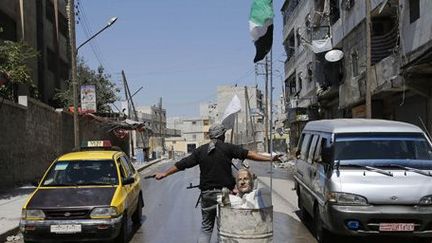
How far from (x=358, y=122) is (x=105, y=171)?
4604 millimetres

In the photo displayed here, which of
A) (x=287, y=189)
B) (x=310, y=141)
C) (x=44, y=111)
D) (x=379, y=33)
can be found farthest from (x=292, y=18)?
(x=310, y=141)

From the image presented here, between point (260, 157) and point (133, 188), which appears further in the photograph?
point (133, 188)

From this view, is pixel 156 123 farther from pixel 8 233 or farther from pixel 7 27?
pixel 8 233

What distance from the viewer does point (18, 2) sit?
102 feet

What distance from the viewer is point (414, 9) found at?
1939cm

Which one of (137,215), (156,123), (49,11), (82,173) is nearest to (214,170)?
(82,173)

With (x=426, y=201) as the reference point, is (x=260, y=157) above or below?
above

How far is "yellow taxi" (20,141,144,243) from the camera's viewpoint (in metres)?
9.15

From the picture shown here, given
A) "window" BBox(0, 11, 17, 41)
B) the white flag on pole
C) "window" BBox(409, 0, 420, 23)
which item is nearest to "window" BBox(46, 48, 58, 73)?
"window" BBox(0, 11, 17, 41)

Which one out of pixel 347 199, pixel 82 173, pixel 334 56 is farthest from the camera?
pixel 334 56

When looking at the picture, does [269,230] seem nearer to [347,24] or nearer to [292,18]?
[347,24]

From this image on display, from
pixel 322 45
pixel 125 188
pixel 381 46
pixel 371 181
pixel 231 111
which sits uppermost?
pixel 322 45

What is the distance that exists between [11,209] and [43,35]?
2507 centimetres

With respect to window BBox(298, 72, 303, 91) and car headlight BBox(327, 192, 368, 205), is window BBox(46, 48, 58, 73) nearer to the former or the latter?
window BBox(298, 72, 303, 91)
